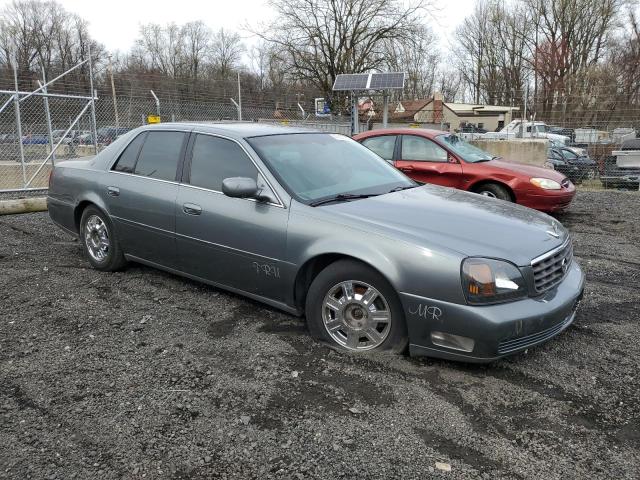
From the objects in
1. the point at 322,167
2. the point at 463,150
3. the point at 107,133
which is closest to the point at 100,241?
the point at 322,167

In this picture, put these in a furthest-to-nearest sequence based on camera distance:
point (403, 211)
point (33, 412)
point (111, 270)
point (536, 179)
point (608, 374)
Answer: point (536, 179), point (111, 270), point (403, 211), point (608, 374), point (33, 412)

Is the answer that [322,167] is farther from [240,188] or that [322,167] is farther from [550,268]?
[550,268]

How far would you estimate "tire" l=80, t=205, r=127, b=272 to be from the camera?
202 inches

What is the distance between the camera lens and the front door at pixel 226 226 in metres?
3.80

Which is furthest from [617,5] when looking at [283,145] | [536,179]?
[283,145]

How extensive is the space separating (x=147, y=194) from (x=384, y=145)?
4764mm

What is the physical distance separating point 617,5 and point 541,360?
50.7 meters

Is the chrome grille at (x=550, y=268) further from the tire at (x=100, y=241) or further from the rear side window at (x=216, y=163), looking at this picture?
the tire at (x=100, y=241)

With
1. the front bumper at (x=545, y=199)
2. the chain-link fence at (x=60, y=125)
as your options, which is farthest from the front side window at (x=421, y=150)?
the chain-link fence at (x=60, y=125)

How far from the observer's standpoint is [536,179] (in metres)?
7.65

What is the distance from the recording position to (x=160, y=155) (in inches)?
188

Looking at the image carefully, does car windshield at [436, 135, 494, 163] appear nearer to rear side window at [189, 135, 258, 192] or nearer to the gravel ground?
the gravel ground

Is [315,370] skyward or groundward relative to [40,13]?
groundward

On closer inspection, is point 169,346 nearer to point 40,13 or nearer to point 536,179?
point 536,179
